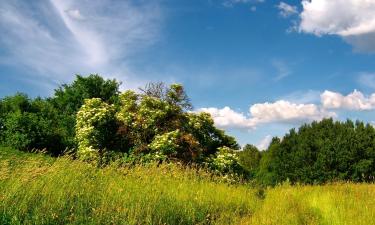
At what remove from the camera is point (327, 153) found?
122 ft

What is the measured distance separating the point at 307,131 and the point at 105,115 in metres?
21.6

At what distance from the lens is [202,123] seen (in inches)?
1095

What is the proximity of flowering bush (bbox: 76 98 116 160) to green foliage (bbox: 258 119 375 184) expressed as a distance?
59.0ft

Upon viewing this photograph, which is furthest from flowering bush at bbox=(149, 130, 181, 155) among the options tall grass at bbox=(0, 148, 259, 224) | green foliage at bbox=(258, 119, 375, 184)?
green foliage at bbox=(258, 119, 375, 184)

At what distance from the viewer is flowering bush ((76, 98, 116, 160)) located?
24.9 meters

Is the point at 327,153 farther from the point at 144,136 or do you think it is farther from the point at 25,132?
the point at 25,132

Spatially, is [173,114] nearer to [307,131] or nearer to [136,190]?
[136,190]

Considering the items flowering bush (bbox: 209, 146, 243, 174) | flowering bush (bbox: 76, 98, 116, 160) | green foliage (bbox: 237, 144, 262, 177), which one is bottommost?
flowering bush (bbox: 209, 146, 243, 174)

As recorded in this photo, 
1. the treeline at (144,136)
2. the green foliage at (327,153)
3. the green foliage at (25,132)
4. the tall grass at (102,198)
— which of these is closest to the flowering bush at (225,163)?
the treeline at (144,136)

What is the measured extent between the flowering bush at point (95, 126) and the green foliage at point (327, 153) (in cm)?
1798

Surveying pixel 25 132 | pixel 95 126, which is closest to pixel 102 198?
pixel 95 126

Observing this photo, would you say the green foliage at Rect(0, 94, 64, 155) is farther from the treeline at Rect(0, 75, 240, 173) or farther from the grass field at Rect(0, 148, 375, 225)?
the grass field at Rect(0, 148, 375, 225)

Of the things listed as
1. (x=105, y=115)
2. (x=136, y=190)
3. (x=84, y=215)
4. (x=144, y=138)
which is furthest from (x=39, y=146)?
(x=84, y=215)

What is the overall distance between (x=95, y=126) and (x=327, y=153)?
66.7 ft
